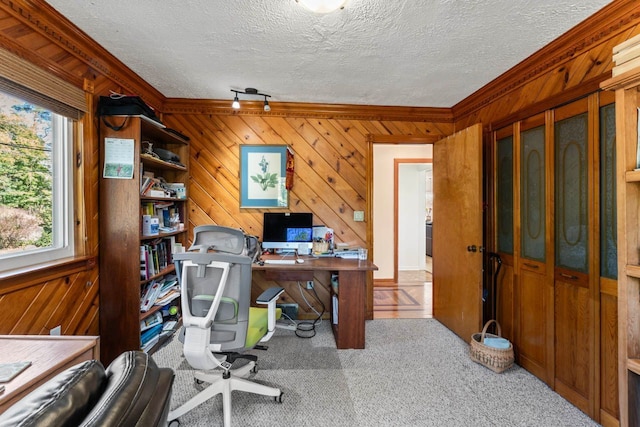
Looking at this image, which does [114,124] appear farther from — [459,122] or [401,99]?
[459,122]

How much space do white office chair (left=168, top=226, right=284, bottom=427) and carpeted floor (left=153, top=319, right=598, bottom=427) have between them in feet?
0.65

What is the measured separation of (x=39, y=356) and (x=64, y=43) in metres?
1.99

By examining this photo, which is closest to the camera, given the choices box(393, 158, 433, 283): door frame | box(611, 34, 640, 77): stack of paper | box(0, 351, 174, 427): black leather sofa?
box(0, 351, 174, 427): black leather sofa

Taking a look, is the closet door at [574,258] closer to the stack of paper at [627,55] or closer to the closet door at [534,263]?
the closet door at [534,263]

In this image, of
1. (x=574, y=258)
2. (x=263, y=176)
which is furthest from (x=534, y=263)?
(x=263, y=176)

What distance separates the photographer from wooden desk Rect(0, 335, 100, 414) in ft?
2.84

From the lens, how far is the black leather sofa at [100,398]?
516 millimetres

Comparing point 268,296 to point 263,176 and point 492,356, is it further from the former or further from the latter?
point 492,356

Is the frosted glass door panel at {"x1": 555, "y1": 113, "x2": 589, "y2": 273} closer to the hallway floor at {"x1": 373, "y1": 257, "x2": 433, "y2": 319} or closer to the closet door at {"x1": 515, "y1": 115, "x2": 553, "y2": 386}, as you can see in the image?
the closet door at {"x1": 515, "y1": 115, "x2": 553, "y2": 386}

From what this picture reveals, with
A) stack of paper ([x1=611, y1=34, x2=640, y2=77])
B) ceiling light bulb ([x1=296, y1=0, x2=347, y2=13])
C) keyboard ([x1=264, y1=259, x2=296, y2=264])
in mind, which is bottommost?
keyboard ([x1=264, y1=259, x2=296, y2=264])

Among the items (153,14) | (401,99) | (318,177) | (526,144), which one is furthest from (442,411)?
(153,14)

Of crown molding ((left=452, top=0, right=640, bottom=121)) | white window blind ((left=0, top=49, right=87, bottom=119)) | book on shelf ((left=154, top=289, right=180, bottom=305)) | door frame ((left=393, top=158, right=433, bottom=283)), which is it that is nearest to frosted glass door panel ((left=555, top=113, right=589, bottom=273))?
→ crown molding ((left=452, top=0, right=640, bottom=121))

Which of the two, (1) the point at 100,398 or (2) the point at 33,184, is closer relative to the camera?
(1) the point at 100,398

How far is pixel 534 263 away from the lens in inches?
86.8
